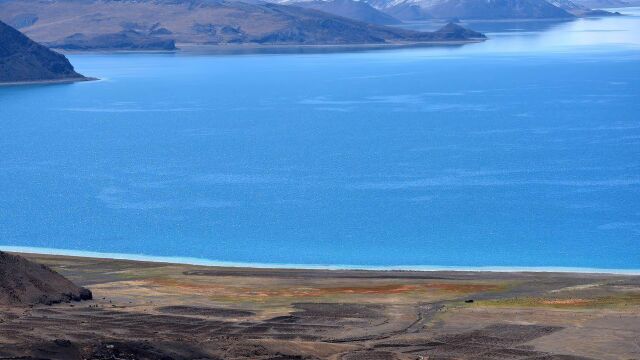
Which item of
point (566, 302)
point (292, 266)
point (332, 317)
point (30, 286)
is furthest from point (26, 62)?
point (332, 317)

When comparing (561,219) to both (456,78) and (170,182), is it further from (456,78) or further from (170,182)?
(456,78)

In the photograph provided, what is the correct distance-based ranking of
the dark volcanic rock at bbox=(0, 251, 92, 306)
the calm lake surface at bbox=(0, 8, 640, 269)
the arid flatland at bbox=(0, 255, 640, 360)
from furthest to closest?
the calm lake surface at bbox=(0, 8, 640, 269), the dark volcanic rock at bbox=(0, 251, 92, 306), the arid flatland at bbox=(0, 255, 640, 360)

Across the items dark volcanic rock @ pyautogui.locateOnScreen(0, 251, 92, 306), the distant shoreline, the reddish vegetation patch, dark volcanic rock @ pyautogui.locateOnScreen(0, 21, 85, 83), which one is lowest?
the distant shoreline

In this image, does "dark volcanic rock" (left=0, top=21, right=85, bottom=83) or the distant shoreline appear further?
"dark volcanic rock" (left=0, top=21, right=85, bottom=83)

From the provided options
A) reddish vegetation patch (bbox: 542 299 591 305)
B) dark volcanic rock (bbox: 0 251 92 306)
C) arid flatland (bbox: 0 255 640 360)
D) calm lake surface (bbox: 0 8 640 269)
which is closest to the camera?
arid flatland (bbox: 0 255 640 360)

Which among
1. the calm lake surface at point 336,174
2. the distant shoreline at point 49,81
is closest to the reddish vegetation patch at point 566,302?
the calm lake surface at point 336,174

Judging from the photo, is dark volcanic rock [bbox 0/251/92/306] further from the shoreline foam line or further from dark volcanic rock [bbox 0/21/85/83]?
dark volcanic rock [bbox 0/21/85/83]

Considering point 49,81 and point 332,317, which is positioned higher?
point 332,317

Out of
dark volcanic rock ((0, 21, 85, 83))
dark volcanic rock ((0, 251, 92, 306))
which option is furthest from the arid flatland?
dark volcanic rock ((0, 21, 85, 83))

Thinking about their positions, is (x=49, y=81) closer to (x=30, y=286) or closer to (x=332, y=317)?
(x=30, y=286)
